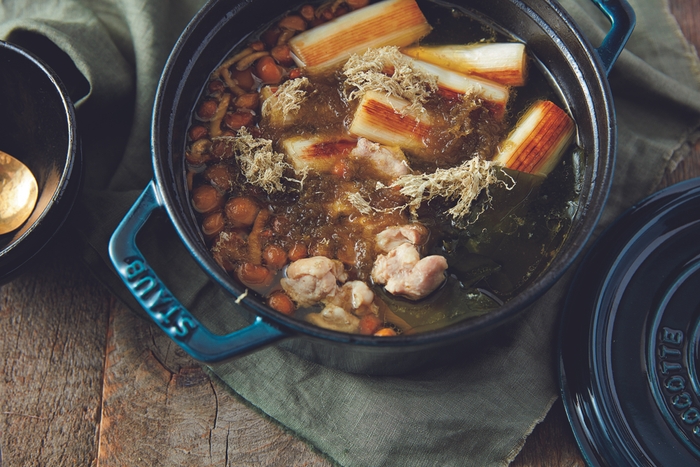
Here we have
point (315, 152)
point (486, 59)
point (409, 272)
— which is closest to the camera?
point (409, 272)

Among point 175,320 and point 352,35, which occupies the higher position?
point 352,35

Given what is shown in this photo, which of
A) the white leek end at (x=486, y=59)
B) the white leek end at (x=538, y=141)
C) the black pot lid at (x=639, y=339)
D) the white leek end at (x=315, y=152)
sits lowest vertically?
the black pot lid at (x=639, y=339)

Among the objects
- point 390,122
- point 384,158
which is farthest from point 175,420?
point 390,122

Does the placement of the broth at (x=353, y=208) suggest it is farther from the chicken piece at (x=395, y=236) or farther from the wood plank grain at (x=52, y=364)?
the wood plank grain at (x=52, y=364)

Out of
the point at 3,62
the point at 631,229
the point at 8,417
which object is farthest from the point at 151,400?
the point at 631,229

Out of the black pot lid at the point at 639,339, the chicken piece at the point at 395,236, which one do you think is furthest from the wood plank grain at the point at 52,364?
the black pot lid at the point at 639,339

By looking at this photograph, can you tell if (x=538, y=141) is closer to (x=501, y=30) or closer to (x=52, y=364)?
(x=501, y=30)
